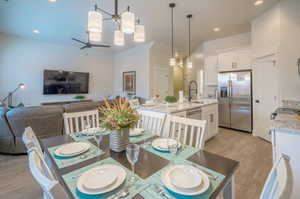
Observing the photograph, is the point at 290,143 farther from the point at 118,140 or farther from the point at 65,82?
the point at 65,82

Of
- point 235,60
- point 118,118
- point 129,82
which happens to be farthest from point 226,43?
point 118,118

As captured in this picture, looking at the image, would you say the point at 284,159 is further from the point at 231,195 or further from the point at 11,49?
the point at 11,49

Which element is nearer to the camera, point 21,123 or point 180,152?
point 180,152

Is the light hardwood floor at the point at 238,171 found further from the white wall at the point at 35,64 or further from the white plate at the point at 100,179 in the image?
the white wall at the point at 35,64

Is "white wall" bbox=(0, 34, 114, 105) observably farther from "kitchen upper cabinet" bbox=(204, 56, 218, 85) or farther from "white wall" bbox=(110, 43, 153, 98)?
"kitchen upper cabinet" bbox=(204, 56, 218, 85)

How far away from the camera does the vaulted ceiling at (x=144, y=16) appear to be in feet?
9.93

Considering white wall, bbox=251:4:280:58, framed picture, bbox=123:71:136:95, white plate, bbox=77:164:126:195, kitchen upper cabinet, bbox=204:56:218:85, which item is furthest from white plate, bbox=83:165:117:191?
framed picture, bbox=123:71:136:95

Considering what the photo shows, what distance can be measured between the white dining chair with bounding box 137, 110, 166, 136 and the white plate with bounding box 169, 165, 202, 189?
83 cm

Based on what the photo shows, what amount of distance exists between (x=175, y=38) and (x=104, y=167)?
5.06 m

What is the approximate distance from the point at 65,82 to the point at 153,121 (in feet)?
17.7

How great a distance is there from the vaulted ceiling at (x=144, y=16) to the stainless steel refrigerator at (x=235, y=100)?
4.82ft

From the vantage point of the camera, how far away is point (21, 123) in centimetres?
268

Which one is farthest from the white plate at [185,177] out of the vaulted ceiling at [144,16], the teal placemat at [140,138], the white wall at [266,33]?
the white wall at [266,33]

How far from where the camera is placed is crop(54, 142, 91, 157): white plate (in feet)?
3.85
